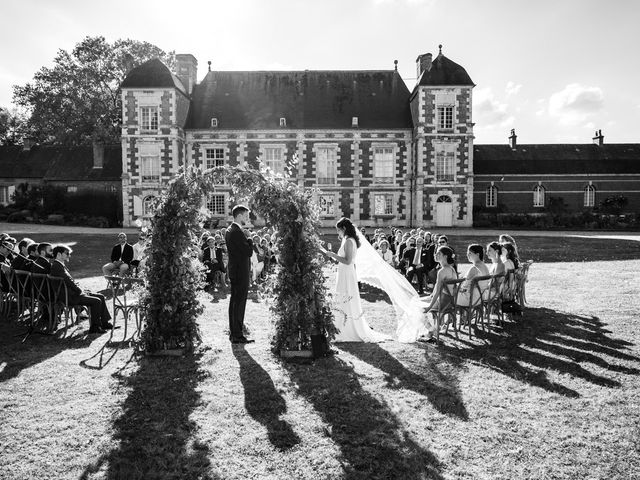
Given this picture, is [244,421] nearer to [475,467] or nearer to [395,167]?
[475,467]

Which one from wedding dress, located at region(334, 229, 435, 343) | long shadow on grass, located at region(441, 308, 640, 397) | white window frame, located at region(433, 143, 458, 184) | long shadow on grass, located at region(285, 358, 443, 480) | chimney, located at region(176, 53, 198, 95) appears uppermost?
chimney, located at region(176, 53, 198, 95)

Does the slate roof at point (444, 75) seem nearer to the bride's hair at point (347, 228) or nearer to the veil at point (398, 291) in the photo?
the veil at point (398, 291)

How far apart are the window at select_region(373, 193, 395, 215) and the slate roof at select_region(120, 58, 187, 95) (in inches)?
551

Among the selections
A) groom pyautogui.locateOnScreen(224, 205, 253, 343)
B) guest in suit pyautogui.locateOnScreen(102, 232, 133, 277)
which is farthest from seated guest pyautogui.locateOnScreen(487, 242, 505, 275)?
guest in suit pyautogui.locateOnScreen(102, 232, 133, 277)

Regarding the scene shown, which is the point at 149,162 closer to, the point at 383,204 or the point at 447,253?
the point at 383,204

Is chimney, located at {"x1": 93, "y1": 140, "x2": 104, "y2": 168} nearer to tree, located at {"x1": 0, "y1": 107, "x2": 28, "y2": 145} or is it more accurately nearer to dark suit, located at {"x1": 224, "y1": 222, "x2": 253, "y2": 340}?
tree, located at {"x1": 0, "y1": 107, "x2": 28, "y2": 145}

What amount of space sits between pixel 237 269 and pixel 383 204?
25208 millimetres

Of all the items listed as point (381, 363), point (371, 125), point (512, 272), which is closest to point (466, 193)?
point (371, 125)

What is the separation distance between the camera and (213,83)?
3272 cm

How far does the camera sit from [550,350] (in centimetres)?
632

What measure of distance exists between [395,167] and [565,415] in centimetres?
2760

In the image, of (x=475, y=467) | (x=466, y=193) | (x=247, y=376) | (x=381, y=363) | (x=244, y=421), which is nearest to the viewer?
(x=475, y=467)

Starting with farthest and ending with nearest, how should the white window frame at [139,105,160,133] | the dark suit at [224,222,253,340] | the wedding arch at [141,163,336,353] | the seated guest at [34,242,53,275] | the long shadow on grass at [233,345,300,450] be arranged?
the white window frame at [139,105,160,133] < the seated guest at [34,242,53,275] < the dark suit at [224,222,253,340] < the wedding arch at [141,163,336,353] < the long shadow on grass at [233,345,300,450]

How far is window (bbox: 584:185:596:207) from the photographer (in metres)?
34.8
